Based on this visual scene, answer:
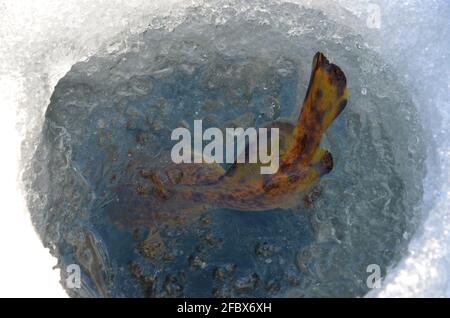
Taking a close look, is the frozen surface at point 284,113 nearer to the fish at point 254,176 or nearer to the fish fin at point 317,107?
the fish at point 254,176

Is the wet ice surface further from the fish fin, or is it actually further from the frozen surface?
the fish fin

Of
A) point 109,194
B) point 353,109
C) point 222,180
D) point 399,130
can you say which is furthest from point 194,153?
point 399,130

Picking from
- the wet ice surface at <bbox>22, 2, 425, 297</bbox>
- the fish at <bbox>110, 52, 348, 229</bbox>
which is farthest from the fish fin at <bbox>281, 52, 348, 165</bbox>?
the wet ice surface at <bbox>22, 2, 425, 297</bbox>

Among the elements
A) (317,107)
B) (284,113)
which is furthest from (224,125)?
(317,107)

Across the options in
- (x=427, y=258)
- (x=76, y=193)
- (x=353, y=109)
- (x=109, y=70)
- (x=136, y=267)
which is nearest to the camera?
(x=427, y=258)

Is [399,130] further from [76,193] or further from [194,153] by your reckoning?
[76,193]

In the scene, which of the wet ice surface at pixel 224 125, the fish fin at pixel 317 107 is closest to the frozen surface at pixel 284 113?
the wet ice surface at pixel 224 125

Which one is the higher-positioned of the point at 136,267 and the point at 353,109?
the point at 353,109
